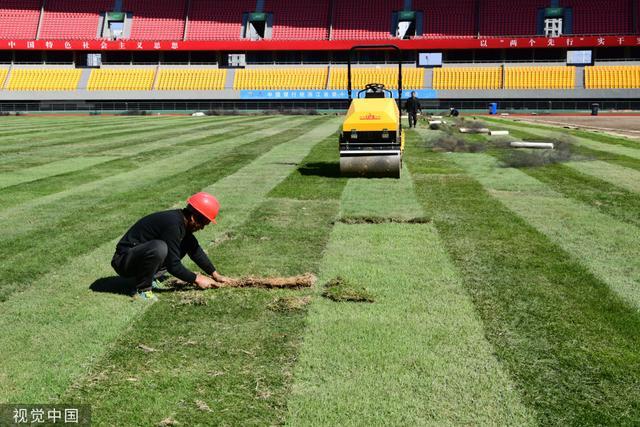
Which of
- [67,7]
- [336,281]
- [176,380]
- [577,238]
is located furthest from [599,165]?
[67,7]

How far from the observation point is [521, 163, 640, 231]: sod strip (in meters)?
11.0

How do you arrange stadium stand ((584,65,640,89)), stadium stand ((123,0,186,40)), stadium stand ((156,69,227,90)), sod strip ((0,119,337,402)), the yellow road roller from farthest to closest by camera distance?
stadium stand ((123,0,186,40))
stadium stand ((156,69,227,90))
stadium stand ((584,65,640,89))
the yellow road roller
sod strip ((0,119,337,402))

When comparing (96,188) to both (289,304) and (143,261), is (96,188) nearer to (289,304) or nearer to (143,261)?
(143,261)

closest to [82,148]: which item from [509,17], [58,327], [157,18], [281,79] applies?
[58,327]

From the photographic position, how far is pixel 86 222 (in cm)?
1033

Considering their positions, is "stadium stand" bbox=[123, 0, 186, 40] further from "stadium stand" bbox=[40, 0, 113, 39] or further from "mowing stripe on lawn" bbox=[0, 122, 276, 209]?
"mowing stripe on lawn" bbox=[0, 122, 276, 209]

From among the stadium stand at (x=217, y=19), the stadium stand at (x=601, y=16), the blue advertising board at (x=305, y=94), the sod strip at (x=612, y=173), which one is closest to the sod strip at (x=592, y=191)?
the sod strip at (x=612, y=173)

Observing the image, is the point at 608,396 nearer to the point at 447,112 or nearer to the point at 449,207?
the point at 449,207

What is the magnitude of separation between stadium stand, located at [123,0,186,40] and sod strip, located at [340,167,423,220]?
175 feet

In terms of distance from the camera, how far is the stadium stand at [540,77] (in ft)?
185

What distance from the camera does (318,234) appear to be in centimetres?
943

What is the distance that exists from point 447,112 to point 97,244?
49.4m

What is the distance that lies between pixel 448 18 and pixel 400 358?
199ft

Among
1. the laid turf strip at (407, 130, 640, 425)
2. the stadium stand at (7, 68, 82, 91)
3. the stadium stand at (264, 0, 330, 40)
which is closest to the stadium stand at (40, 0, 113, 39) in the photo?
the stadium stand at (7, 68, 82, 91)
